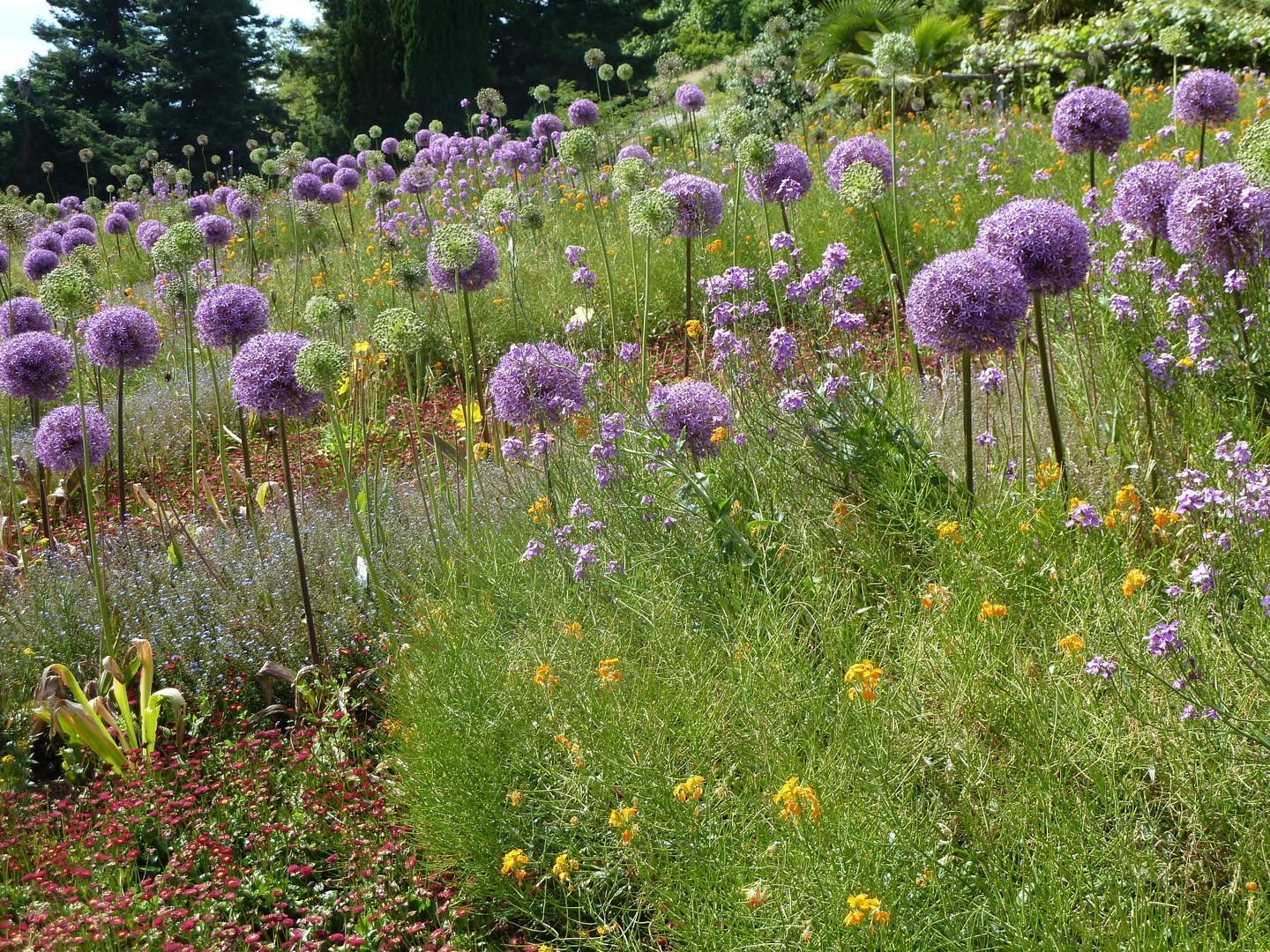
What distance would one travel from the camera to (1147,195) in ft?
10.6

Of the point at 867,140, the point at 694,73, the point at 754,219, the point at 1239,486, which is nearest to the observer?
the point at 1239,486

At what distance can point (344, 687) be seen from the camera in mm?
3266

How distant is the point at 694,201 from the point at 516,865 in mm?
3045

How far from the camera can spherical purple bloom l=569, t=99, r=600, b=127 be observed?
21.1ft

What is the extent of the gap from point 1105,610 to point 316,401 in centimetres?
277

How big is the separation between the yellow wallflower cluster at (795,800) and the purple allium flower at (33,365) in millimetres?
3729

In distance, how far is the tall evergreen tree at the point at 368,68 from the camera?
22172 millimetres

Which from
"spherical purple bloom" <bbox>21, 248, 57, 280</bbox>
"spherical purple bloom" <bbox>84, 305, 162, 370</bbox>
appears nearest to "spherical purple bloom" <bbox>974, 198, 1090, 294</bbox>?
"spherical purple bloom" <bbox>84, 305, 162, 370</bbox>

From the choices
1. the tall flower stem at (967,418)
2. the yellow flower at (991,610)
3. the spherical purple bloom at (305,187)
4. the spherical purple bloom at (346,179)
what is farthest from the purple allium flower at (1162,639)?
the spherical purple bloom at (346,179)

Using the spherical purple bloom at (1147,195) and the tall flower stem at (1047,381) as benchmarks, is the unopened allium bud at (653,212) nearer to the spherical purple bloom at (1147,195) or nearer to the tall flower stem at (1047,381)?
the tall flower stem at (1047,381)

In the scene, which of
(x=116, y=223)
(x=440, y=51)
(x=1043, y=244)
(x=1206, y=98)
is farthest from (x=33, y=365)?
(x=440, y=51)

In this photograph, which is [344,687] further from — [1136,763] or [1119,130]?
[1119,130]

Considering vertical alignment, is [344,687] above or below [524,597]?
below

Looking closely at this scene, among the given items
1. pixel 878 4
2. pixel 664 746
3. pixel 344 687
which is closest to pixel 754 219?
pixel 344 687
